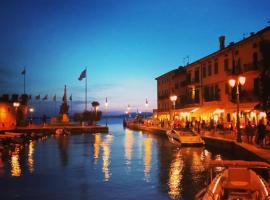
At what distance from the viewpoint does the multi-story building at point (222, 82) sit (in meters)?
41.3

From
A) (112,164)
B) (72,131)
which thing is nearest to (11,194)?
(112,164)

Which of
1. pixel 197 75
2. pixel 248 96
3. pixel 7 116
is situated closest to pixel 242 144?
pixel 248 96

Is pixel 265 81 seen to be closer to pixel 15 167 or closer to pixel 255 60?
pixel 255 60

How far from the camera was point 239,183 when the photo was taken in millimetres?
13383

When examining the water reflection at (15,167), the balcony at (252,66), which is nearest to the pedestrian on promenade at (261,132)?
the balcony at (252,66)

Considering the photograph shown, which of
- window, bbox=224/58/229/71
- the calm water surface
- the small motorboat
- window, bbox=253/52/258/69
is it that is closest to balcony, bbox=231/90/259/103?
window, bbox=253/52/258/69

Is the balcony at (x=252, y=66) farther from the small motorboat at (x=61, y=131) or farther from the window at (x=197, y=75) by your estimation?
the small motorboat at (x=61, y=131)

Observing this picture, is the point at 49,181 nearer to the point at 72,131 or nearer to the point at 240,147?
the point at 240,147

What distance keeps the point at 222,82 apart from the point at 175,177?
29333 mm

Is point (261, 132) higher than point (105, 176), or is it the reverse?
point (261, 132)

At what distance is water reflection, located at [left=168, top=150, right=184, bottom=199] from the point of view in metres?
19.1

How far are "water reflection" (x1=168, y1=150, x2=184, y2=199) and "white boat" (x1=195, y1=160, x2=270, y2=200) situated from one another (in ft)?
16.5

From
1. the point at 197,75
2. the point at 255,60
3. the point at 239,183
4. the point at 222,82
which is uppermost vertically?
the point at 197,75

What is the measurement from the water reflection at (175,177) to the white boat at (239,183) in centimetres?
502
